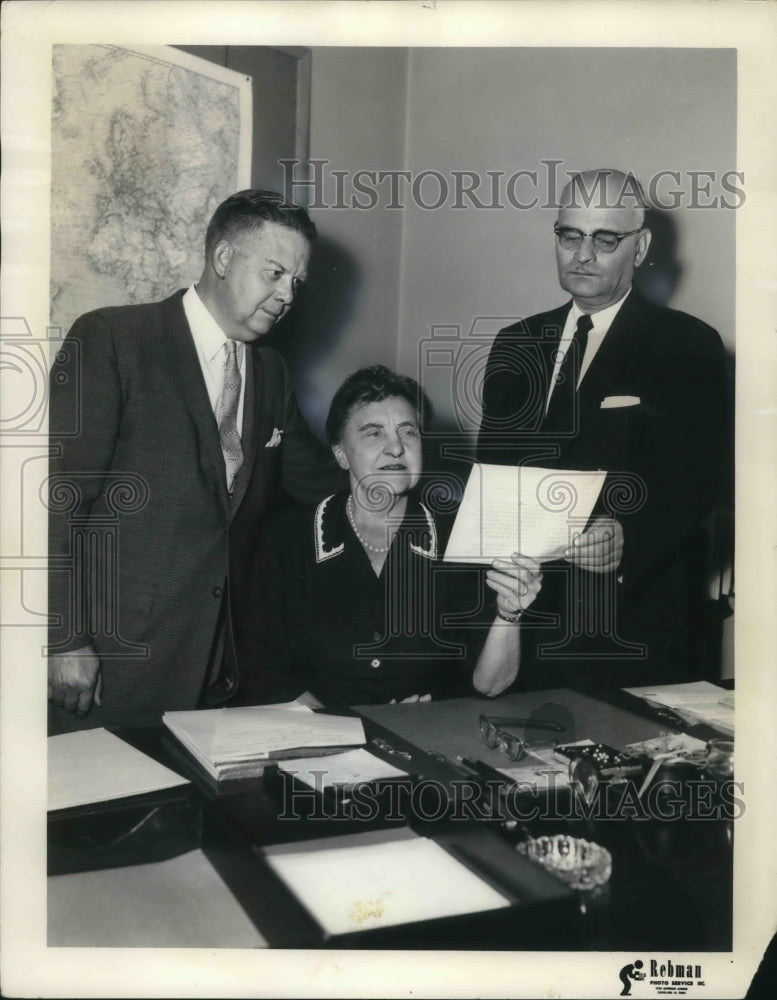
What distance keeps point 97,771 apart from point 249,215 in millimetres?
1065

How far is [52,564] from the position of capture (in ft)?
5.41

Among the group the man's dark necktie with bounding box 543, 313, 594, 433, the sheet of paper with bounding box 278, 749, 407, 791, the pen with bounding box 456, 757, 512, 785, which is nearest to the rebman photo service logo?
the pen with bounding box 456, 757, 512, 785

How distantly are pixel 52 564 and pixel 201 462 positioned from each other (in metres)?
0.34

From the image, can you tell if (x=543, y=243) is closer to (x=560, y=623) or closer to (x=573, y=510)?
(x=573, y=510)

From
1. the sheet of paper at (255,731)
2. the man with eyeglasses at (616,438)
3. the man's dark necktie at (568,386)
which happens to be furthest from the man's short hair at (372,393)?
the sheet of paper at (255,731)

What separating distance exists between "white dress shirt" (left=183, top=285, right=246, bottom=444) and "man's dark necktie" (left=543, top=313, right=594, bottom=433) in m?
0.62

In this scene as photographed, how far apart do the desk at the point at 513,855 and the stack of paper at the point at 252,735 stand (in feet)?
0.09

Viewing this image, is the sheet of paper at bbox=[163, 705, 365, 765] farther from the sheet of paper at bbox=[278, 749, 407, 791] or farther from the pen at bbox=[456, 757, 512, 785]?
the pen at bbox=[456, 757, 512, 785]

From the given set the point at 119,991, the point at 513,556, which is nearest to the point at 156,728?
the point at 119,991

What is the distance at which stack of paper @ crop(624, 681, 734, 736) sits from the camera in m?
1.62

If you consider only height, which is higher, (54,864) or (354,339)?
(354,339)

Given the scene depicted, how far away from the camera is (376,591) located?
1.73m

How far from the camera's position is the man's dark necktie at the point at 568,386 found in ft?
5.63

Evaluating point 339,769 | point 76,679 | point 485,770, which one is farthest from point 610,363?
point 76,679
